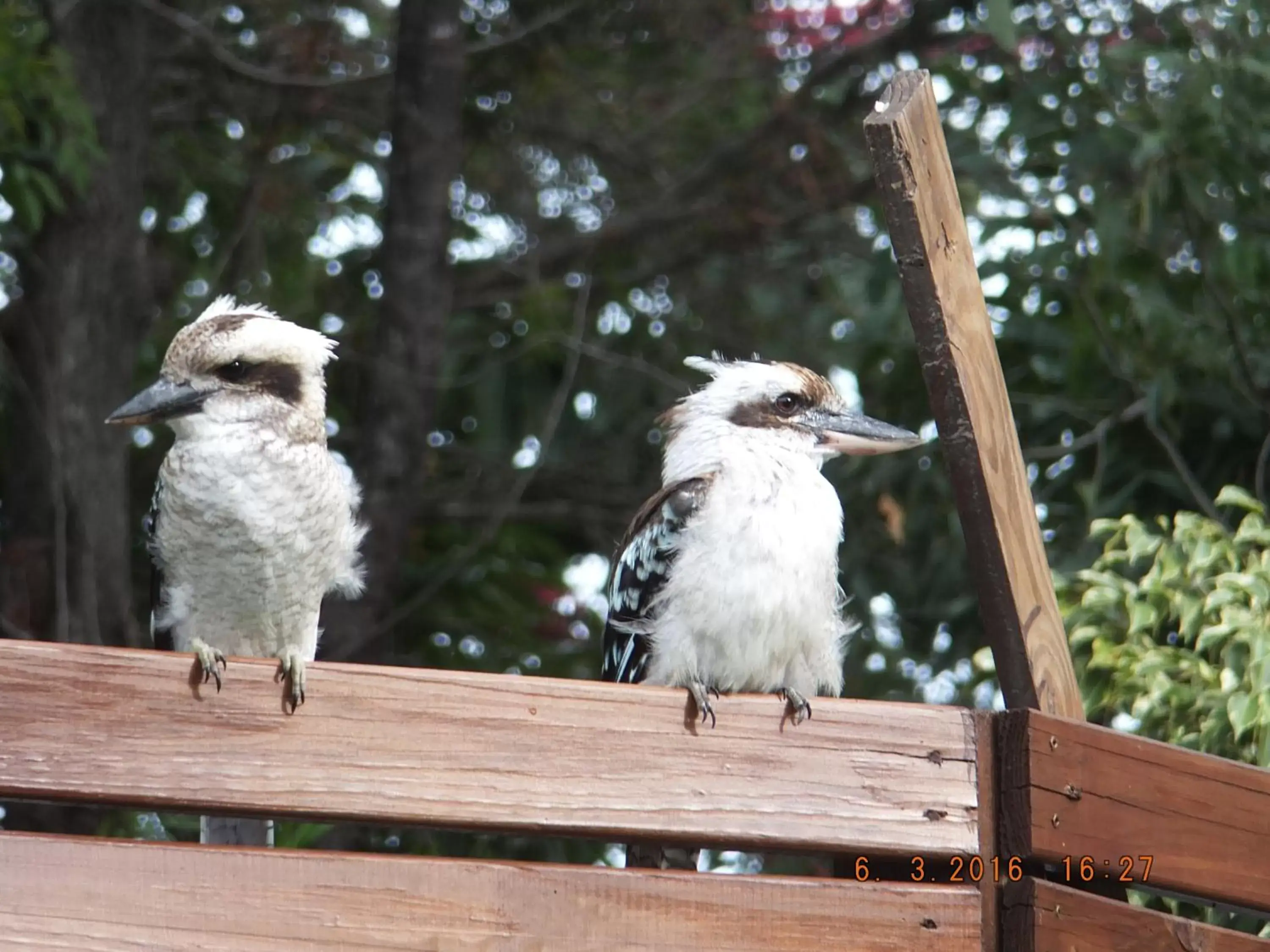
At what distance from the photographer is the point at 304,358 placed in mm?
2691

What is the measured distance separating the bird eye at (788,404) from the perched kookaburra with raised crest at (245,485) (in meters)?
0.70

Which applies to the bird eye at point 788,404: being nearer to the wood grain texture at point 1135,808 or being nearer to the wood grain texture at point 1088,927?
the wood grain texture at point 1135,808

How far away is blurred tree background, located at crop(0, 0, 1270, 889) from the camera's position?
12.3 ft

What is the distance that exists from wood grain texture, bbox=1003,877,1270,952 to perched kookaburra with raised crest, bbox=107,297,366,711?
1.22m

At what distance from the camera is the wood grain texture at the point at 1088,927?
1834 mm

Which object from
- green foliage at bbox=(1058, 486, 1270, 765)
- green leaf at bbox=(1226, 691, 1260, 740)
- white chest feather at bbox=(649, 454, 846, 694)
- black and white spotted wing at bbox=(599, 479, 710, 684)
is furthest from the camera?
green foliage at bbox=(1058, 486, 1270, 765)

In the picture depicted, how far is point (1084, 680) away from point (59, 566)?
89.9 inches

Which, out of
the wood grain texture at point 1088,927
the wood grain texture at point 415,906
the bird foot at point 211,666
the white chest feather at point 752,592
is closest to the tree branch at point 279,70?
the white chest feather at point 752,592

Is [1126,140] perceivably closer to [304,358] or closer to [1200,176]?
[1200,176]

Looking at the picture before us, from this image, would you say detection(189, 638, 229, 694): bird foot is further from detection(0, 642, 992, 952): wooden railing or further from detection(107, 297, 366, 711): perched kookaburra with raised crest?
detection(107, 297, 366, 711): perched kookaburra with raised crest

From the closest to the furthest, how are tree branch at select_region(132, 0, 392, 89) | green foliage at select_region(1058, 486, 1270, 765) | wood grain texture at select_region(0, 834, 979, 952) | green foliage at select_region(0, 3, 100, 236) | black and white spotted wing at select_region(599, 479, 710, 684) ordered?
wood grain texture at select_region(0, 834, 979, 952)
black and white spotted wing at select_region(599, 479, 710, 684)
green foliage at select_region(1058, 486, 1270, 765)
green foliage at select_region(0, 3, 100, 236)
tree branch at select_region(132, 0, 392, 89)

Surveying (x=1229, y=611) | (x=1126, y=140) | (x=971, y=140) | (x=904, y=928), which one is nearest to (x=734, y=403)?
(x=1229, y=611)

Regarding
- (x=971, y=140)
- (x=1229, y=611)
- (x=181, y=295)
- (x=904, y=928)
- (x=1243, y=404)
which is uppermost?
(x=971, y=140)

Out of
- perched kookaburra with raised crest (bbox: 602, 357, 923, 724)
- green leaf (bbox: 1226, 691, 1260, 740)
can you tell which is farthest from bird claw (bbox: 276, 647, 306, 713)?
green leaf (bbox: 1226, 691, 1260, 740)
